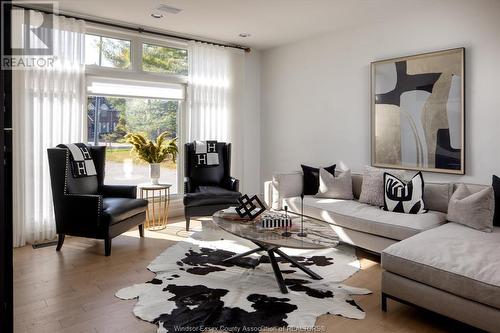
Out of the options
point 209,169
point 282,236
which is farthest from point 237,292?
point 209,169

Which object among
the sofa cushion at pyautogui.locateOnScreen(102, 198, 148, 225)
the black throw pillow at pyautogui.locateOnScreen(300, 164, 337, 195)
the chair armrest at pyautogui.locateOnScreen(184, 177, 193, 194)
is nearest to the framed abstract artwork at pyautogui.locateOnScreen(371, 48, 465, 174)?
the black throw pillow at pyautogui.locateOnScreen(300, 164, 337, 195)

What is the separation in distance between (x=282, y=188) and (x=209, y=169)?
1.13m

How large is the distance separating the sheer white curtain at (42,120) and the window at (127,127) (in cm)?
46

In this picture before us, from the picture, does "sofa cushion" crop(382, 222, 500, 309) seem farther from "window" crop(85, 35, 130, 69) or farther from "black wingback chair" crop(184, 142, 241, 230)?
"window" crop(85, 35, 130, 69)

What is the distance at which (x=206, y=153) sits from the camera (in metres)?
5.11

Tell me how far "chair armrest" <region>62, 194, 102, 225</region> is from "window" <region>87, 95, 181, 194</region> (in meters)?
1.36

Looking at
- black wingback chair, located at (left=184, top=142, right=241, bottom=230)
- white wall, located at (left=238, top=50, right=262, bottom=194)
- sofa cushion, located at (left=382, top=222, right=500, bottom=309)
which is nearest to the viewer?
sofa cushion, located at (left=382, top=222, right=500, bottom=309)

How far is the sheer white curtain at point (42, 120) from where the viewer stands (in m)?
3.98

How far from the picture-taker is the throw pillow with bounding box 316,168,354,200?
440 cm

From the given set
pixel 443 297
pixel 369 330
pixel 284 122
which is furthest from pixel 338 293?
pixel 284 122

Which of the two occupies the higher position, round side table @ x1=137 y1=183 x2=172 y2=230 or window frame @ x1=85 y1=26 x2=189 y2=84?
window frame @ x1=85 y1=26 x2=189 y2=84

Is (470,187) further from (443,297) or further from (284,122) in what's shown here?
(284,122)

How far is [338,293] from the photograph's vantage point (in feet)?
9.35

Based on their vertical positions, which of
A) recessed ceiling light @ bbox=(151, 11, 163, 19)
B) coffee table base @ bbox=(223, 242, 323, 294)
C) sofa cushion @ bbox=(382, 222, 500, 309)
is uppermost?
recessed ceiling light @ bbox=(151, 11, 163, 19)
